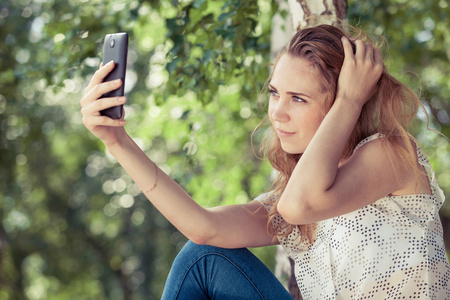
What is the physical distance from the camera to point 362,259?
199 cm

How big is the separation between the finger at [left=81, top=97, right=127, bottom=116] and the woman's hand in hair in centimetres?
67

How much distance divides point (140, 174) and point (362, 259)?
2.52 feet

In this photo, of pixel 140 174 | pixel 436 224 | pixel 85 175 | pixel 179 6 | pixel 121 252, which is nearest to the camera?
pixel 140 174

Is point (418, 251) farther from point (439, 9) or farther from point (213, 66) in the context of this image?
point (439, 9)

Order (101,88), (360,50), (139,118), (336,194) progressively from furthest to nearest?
(139,118) → (360,50) → (336,194) → (101,88)

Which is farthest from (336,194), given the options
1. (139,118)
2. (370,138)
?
(139,118)

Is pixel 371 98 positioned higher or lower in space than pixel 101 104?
lower

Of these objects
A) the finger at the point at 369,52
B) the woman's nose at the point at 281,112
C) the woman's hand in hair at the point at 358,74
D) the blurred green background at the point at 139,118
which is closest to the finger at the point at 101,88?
the woman's nose at the point at 281,112

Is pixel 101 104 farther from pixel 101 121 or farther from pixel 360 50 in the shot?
pixel 360 50

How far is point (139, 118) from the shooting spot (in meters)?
7.66

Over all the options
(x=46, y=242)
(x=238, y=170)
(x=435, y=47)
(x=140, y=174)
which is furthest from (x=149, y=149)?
(x=140, y=174)

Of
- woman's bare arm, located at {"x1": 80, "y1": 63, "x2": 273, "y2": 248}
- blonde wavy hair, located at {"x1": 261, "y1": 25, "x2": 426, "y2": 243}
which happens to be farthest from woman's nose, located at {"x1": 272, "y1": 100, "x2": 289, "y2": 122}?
woman's bare arm, located at {"x1": 80, "y1": 63, "x2": 273, "y2": 248}

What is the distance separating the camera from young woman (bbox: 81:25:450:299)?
6.02ft

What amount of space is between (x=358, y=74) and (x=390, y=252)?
0.58 metres
